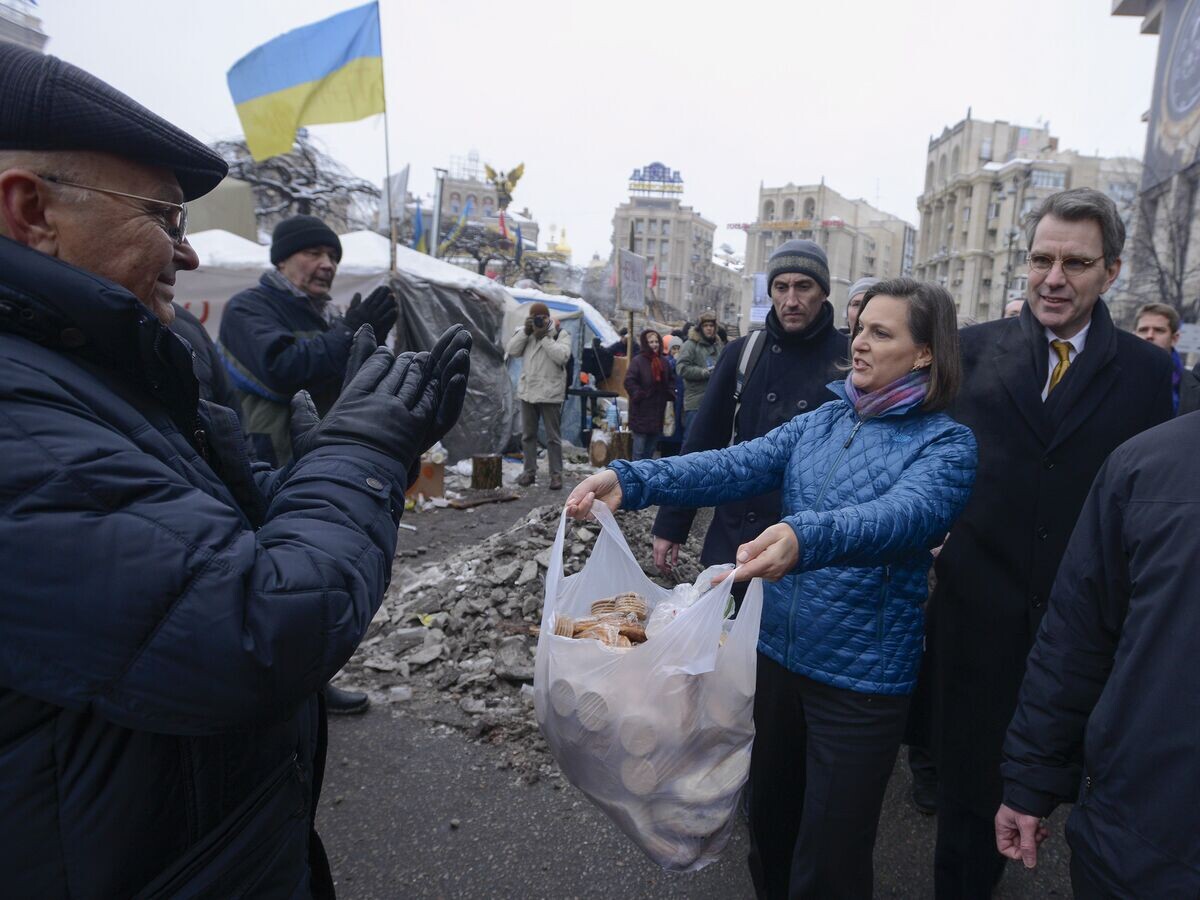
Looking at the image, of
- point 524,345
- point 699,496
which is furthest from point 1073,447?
point 524,345

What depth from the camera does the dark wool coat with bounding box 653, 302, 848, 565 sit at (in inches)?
113

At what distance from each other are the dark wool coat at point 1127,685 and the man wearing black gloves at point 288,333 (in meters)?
2.85

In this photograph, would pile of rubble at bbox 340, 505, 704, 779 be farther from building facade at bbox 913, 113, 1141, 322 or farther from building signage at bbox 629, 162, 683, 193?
building signage at bbox 629, 162, 683, 193

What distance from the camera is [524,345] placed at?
9.14 m

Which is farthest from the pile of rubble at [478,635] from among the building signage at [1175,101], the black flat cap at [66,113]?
the building signage at [1175,101]

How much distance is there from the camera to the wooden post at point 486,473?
842 centimetres

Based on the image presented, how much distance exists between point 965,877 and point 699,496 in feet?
4.77

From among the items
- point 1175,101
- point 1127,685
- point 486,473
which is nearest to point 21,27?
point 486,473

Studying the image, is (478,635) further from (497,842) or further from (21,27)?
(21,27)

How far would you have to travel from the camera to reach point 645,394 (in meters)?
9.52

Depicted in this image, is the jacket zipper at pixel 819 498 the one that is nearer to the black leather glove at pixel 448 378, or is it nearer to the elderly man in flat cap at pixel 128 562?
the black leather glove at pixel 448 378

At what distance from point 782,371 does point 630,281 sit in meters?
9.08

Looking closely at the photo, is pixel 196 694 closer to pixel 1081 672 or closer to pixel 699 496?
pixel 699 496

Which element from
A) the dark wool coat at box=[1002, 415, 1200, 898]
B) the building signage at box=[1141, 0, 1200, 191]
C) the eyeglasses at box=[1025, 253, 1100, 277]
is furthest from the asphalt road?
the building signage at box=[1141, 0, 1200, 191]
